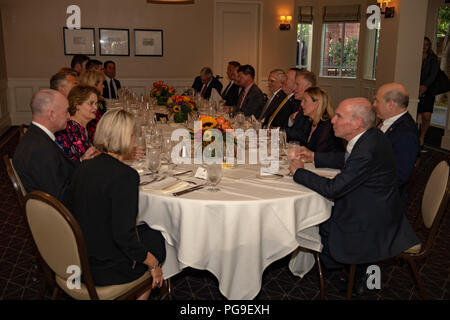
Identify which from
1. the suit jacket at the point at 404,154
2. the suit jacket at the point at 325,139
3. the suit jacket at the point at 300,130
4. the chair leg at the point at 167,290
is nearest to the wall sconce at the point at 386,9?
the suit jacket at the point at 300,130

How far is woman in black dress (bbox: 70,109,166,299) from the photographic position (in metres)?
2.18

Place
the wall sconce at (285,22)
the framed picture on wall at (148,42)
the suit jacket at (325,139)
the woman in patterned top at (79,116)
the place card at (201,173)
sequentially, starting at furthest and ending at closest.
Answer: the wall sconce at (285,22) < the framed picture on wall at (148,42) < the suit jacket at (325,139) < the woman in patterned top at (79,116) < the place card at (201,173)

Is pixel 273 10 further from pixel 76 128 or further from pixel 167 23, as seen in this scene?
pixel 76 128

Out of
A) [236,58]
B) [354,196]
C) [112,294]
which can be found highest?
[236,58]

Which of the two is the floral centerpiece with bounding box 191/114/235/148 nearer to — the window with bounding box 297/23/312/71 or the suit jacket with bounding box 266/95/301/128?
the suit jacket with bounding box 266/95/301/128

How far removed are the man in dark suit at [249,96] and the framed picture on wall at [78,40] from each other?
16.4ft

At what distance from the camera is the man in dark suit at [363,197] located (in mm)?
2723

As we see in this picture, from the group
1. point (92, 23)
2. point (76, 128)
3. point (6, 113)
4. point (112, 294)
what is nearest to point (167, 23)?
point (92, 23)

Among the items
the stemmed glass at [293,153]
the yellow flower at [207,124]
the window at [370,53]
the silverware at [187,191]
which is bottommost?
the silverware at [187,191]

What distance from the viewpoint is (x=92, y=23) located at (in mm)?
10422

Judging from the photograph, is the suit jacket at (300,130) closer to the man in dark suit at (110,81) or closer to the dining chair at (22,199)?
the dining chair at (22,199)

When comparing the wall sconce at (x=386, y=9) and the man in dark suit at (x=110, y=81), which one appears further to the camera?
the man in dark suit at (x=110, y=81)

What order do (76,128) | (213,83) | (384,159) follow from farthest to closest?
(213,83)
(76,128)
(384,159)

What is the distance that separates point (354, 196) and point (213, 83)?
264 inches
